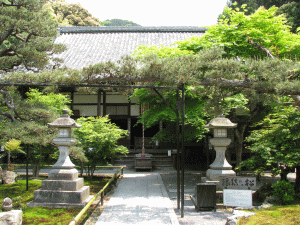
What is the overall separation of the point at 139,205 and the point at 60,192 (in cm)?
226

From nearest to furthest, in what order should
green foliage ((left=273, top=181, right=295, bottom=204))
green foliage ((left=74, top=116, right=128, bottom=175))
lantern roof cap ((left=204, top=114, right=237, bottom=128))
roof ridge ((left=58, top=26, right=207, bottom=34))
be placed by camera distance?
green foliage ((left=273, top=181, right=295, bottom=204)), lantern roof cap ((left=204, top=114, right=237, bottom=128)), green foliage ((left=74, top=116, right=128, bottom=175)), roof ridge ((left=58, top=26, right=207, bottom=34))

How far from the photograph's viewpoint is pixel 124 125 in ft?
73.3

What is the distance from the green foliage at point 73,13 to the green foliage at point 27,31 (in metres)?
26.4

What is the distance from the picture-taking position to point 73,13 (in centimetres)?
3272

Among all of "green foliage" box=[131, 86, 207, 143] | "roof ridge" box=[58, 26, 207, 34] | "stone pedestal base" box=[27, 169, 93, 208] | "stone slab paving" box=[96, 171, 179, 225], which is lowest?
"stone slab paving" box=[96, 171, 179, 225]

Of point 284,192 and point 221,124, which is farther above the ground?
point 221,124

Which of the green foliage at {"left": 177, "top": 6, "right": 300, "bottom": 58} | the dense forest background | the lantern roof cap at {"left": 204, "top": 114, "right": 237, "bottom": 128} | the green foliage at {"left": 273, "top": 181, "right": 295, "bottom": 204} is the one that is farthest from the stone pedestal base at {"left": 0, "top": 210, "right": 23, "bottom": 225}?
the dense forest background

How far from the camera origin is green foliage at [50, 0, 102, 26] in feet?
104

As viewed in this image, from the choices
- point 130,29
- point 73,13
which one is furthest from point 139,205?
point 73,13

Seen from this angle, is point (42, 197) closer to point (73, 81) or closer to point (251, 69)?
point (73, 81)

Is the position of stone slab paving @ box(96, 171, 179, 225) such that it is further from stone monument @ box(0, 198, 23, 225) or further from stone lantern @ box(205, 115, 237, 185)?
stone monument @ box(0, 198, 23, 225)

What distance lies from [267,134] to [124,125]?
15.6 metres

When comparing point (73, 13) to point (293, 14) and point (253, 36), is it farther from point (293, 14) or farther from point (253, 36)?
point (253, 36)

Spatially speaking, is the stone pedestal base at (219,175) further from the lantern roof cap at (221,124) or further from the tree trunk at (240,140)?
the tree trunk at (240,140)
